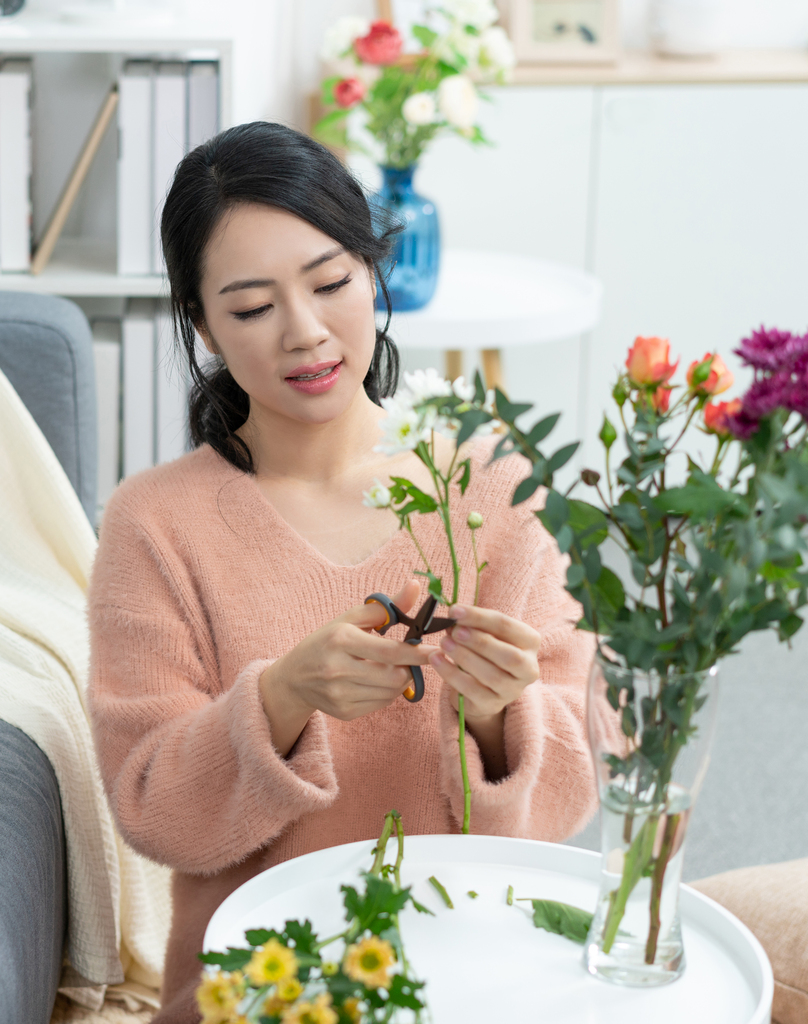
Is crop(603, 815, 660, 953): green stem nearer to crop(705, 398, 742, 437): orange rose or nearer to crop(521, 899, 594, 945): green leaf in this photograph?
crop(521, 899, 594, 945): green leaf

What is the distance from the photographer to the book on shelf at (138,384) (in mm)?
2088

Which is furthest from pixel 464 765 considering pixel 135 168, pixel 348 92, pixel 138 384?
pixel 348 92

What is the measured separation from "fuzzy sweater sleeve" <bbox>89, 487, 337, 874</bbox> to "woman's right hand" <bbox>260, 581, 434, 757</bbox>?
54 mm

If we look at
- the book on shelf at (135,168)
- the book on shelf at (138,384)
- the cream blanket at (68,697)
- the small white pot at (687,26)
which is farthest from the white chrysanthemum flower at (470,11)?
the cream blanket at (68,697)

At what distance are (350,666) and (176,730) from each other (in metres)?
0.22

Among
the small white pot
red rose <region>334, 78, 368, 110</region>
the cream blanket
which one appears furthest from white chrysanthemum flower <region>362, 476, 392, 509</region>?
the small white pot

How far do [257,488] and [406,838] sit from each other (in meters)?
0.38

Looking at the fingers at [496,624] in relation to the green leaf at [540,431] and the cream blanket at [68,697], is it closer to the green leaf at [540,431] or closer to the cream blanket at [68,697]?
the green leaf at [540,431]

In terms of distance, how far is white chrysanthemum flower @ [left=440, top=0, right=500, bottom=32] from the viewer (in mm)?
2258

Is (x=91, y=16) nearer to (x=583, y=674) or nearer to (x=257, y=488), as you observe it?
(x=257, y=488)

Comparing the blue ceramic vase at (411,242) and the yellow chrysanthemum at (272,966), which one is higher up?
the blue ceramic vase at (411,242)

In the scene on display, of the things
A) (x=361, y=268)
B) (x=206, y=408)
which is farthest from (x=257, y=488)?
(x=361, y=268)

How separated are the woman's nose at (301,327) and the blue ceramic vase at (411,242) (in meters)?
1.35

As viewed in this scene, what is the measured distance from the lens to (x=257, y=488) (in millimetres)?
1124
